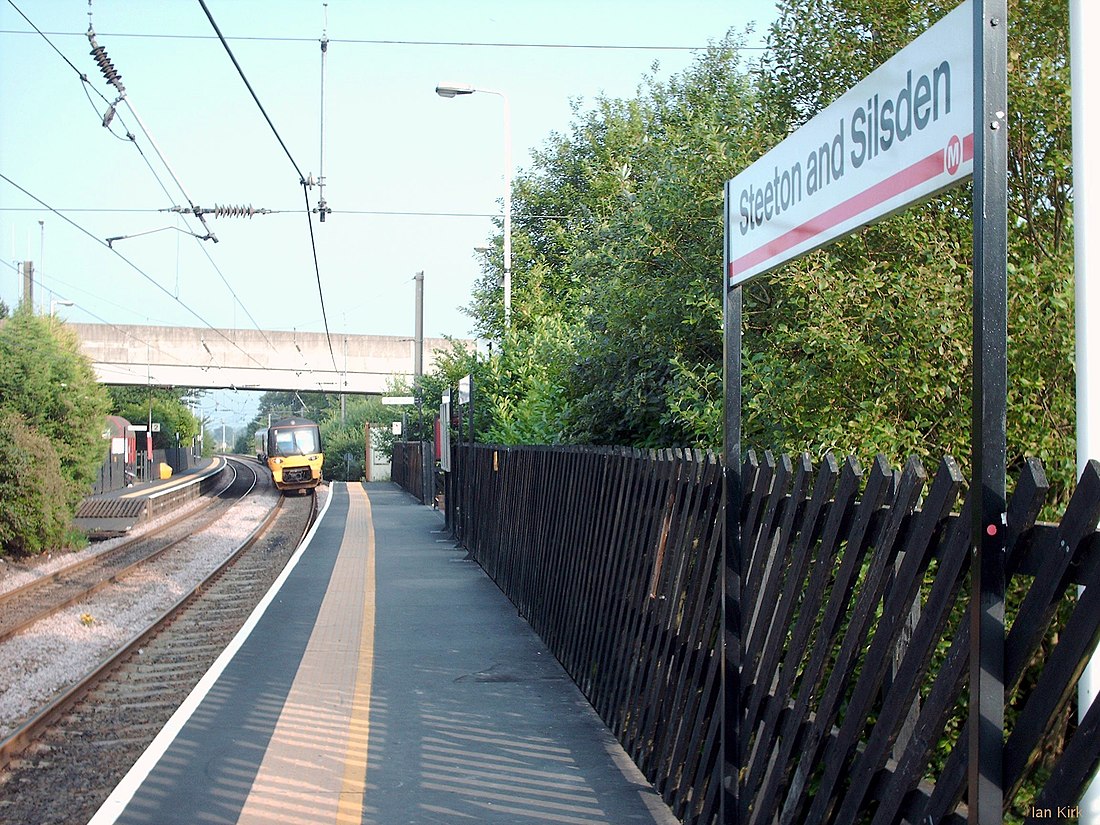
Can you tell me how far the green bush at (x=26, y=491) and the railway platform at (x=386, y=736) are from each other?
34.4 ft

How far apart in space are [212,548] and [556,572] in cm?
1544

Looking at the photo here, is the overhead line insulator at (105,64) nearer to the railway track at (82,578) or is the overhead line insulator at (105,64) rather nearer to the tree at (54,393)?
the railway track at (82,578)

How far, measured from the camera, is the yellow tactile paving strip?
5.43 m

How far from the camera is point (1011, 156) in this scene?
6.61 m

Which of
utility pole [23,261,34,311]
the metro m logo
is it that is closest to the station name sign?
the metro m logo

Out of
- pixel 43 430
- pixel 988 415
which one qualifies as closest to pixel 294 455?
pixel 43 430

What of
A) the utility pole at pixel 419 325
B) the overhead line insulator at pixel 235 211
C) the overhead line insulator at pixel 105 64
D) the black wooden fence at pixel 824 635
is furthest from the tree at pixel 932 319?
the utility pole at pixel 419 325

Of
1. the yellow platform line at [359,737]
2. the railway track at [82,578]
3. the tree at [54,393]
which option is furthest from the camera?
the tree at [54,393]

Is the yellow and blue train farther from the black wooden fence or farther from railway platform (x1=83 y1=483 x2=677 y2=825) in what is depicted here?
the black wooden fence

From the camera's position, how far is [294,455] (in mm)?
44500

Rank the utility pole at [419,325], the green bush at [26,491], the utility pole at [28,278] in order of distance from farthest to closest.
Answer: the utility pole at [419,325], the utility pole at [28,278], the green bush at [26,491]

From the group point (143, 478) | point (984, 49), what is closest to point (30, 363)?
point (984, 49)

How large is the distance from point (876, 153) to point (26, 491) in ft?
66.0

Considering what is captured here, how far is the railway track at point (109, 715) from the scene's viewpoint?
21.5 ft
